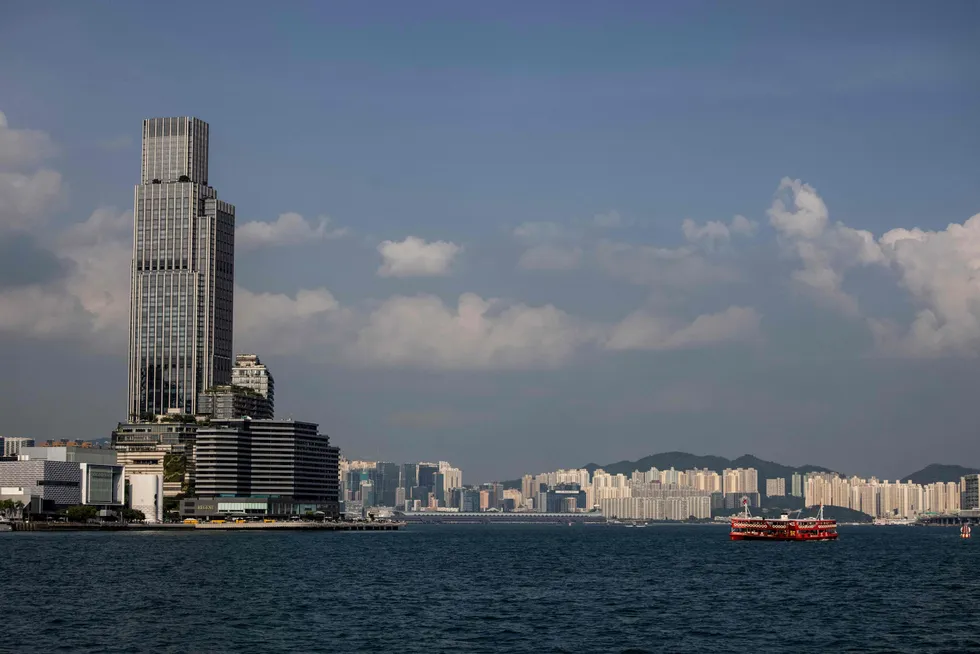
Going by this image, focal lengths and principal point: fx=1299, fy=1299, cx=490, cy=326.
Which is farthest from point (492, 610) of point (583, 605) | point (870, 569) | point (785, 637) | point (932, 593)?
point (870, 569)

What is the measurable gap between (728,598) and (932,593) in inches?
712

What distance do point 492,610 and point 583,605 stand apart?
7.77 meters

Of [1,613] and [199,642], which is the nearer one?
[199,642]

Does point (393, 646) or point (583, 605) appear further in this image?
point (583, 605)

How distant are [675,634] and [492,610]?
1718 centimetres

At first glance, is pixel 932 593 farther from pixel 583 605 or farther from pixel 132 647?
pixel 132 647

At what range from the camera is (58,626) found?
3123 inches

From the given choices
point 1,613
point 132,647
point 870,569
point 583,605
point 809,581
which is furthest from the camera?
point 870,569

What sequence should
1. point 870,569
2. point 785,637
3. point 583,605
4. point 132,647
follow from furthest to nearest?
point 870,569 < point 583,605 < point 785,637 < point 132,647

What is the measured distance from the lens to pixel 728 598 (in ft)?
334

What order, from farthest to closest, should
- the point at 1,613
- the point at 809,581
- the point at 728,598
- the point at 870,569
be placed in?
the point at 870,569 → the point at 809,581 → the point at 728,598 → the point at 1,613

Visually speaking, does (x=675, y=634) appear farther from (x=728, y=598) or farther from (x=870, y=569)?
(x=870, y=569)

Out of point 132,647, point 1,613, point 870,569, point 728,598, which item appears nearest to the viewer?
point 132,647

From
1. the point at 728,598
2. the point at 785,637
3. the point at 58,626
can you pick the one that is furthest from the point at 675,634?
the point at 58,626
